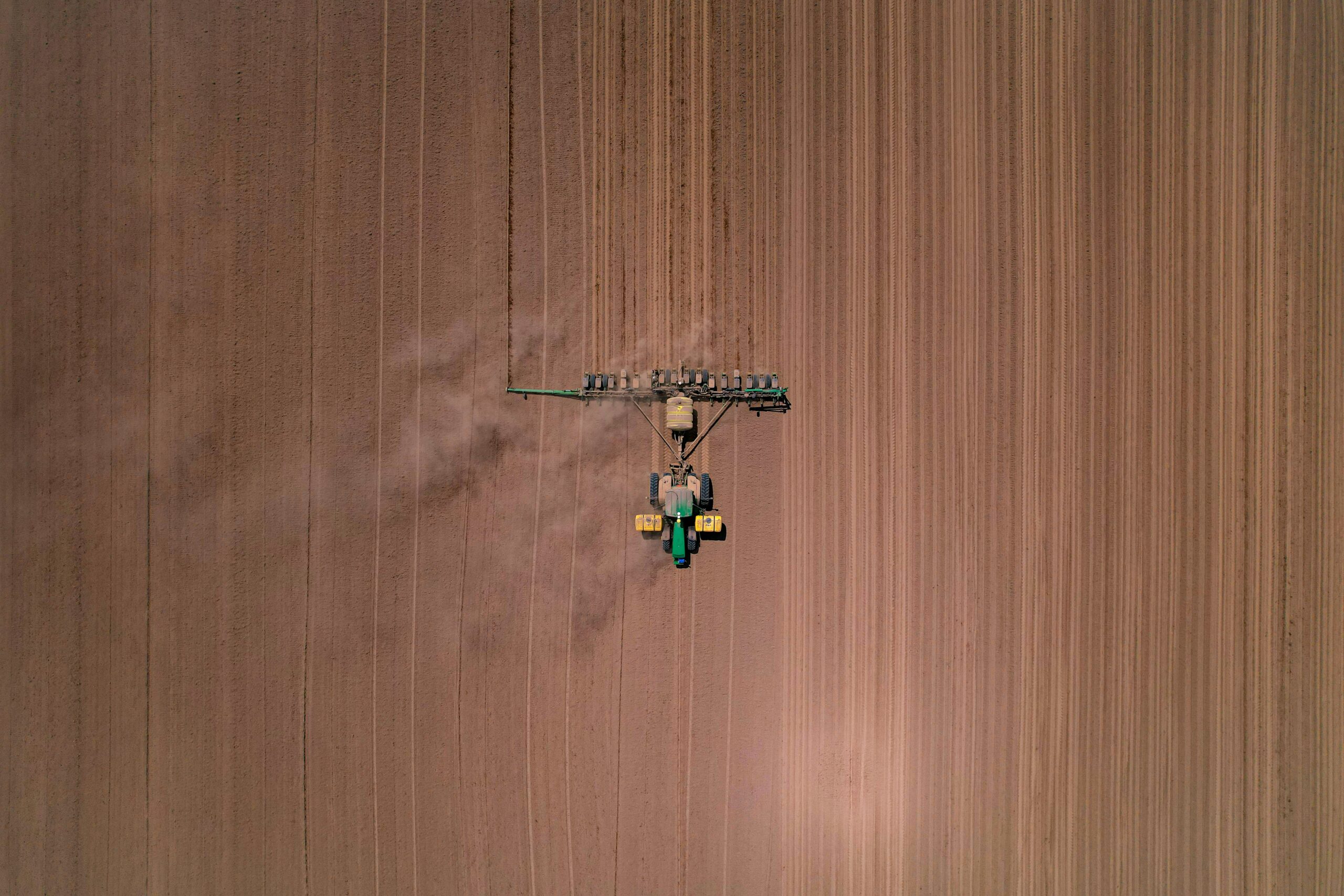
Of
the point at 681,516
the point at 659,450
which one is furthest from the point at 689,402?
the point at 681,516

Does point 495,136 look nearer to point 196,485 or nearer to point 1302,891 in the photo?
point 196,485

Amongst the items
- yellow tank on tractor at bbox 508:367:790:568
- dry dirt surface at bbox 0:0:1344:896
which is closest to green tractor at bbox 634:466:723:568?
yellow tank on tractor at bbox 508:367:790:568

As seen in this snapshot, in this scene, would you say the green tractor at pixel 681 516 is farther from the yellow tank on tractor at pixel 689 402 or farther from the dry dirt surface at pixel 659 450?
the dry dirt surface at pixel 659 450

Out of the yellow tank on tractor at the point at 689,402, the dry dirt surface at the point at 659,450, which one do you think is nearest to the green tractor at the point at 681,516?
the yellow tank on tractor at the point at 689,402

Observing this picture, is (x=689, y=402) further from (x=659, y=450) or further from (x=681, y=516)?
(x=681, y=516)

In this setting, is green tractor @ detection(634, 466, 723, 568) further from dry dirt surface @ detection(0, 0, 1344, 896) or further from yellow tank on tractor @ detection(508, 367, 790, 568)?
dry dirt surface @ detection(0, 0, 1344, 896)
